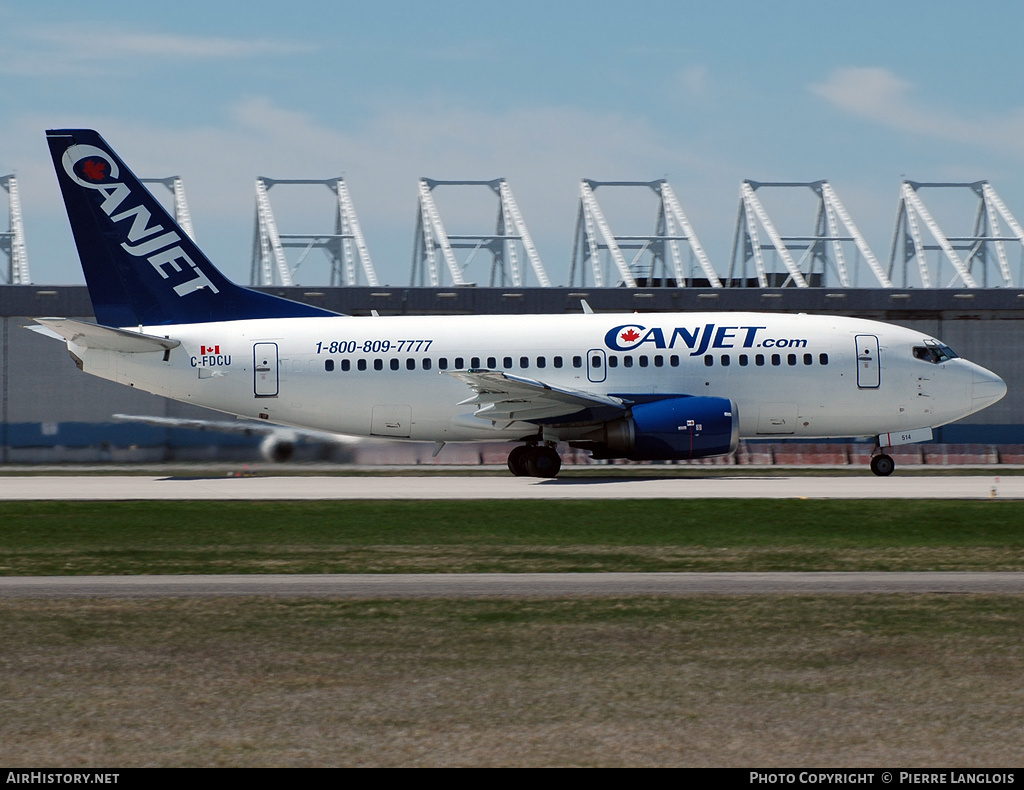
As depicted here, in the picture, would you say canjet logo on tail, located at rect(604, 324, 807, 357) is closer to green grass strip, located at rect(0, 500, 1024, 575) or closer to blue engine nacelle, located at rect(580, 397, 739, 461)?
blue engine nacelle, located at rect(580, 397, 739, 461)

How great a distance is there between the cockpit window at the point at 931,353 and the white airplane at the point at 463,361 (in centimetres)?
6

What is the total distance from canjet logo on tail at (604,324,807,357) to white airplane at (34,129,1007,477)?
1.7 inches

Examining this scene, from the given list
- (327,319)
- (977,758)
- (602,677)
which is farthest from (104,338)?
(977,758)

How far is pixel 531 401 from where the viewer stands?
33219mm

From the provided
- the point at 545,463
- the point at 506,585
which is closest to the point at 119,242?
the point at 545,463

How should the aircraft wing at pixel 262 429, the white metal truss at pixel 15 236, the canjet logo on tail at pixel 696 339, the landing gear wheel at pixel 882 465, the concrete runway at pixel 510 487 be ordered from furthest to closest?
the white metal truss at pixel 15 236 → the aircraft wing at pixel 262 429 → the landing gear wheel at pixel 882 465 → the canjet logo on tail at pixel 696 339 → the concrete runway at pixel 510 487

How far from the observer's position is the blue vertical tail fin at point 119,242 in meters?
35.0

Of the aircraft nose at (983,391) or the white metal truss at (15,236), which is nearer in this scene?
the aircraft nose at (983,391)

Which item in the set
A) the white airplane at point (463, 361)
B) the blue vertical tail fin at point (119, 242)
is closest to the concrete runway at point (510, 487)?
the white airplane at point (463, 361)

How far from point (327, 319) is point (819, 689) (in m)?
27.5

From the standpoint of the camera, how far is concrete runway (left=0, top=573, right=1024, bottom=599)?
14.9 metres

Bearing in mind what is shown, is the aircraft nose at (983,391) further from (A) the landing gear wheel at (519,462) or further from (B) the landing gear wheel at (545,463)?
(A) the landing gear wheel at (519,462)

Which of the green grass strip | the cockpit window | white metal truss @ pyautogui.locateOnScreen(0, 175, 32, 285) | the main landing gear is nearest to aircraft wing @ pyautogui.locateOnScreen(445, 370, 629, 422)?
the main landing gear

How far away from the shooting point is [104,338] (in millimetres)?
33531
